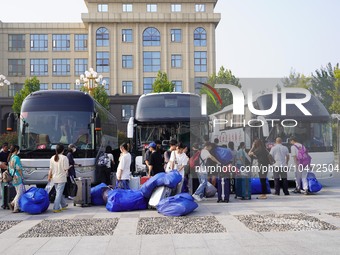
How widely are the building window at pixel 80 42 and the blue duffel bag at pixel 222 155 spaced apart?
53.9 m

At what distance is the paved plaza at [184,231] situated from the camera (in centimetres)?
762

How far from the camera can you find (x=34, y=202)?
11.9 m

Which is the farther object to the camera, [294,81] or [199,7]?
[199,7]

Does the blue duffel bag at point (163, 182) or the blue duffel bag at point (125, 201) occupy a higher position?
the blue duffel bag at point (163, 182)

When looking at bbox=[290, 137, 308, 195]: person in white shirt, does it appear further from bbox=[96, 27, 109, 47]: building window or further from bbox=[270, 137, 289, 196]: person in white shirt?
bbox=[96, 27, 109, 47]: building window

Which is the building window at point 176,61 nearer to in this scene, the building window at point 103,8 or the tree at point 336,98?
the building window at point 103,8

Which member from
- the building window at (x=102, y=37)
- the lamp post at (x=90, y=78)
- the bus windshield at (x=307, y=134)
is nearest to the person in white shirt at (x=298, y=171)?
the bus windshield at (x=307, y=134)

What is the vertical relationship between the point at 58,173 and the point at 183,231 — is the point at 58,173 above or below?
above

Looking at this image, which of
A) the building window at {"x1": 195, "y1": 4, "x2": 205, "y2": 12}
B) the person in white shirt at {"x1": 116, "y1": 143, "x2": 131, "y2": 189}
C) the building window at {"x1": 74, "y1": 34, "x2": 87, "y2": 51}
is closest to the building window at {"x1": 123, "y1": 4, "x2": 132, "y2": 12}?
the building window at {"x1": 74, "y1": 34, "x2": 87, "y2": 51}

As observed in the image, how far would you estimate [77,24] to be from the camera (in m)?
65.4

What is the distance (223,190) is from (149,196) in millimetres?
2488

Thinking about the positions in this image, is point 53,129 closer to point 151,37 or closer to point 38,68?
point 151,37

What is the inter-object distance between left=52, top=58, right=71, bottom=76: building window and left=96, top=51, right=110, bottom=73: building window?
15.3ft

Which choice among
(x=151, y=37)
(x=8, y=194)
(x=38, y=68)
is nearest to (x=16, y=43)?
(x=38, y=68)
